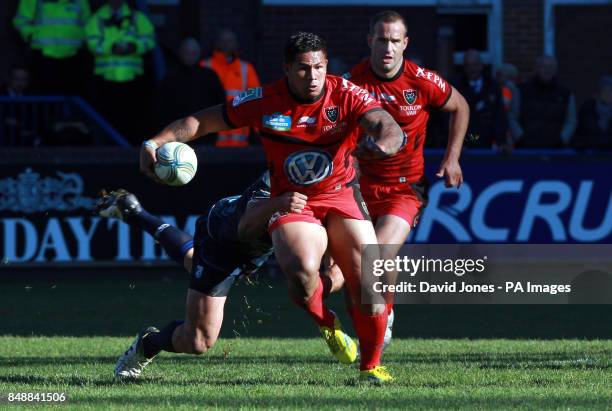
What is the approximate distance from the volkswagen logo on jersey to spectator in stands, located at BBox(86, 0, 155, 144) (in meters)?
7.70

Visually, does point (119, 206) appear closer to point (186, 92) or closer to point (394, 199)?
point (394, 199)

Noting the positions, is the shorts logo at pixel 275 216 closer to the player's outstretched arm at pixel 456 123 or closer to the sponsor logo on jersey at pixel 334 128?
the sponsor logo on jersey at pixel 334 128

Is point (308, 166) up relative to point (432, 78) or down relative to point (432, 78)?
down

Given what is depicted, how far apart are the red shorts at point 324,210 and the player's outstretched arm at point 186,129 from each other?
2.21 ft

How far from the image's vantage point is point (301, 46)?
7695 millimetres

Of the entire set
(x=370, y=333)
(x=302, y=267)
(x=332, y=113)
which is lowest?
(x=370, y=333)

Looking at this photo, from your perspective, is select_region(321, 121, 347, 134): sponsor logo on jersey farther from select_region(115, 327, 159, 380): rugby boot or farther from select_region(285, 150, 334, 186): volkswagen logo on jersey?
select_region(115, 327, 159, 380): rugby boot

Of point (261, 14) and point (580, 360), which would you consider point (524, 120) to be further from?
point (580, 360)

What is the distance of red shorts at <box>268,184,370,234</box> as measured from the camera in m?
7.77

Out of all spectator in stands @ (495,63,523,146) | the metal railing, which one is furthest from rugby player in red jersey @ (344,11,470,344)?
the metal railing

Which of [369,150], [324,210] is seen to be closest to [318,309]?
[324,210]

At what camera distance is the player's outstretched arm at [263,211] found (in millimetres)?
7762

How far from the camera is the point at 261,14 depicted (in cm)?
1822

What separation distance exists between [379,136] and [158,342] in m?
1.88
